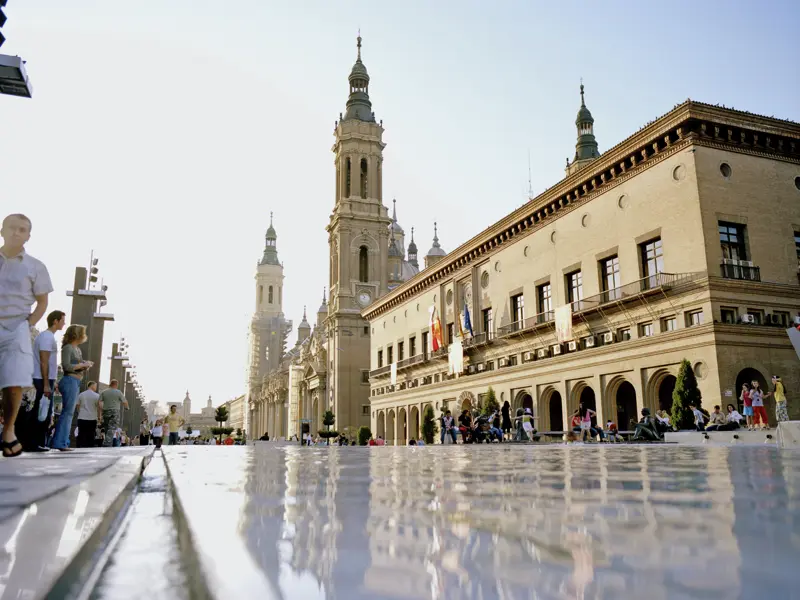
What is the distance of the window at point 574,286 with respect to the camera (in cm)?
2656

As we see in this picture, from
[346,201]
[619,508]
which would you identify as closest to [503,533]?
[619,508]

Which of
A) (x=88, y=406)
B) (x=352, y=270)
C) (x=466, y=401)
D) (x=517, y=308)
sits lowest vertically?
(x=88, y=406)

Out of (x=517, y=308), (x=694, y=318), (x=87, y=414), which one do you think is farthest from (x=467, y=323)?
(x=87, y=414)

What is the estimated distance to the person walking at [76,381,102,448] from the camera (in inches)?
393

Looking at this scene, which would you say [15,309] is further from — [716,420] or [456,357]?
[456,357]

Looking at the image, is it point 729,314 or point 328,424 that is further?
point 328,424

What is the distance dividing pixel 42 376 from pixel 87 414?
3876mm

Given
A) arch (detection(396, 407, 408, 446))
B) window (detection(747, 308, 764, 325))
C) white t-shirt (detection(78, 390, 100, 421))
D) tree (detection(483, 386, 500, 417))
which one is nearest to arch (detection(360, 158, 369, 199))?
arch (detection(396, 407, 408, 446))

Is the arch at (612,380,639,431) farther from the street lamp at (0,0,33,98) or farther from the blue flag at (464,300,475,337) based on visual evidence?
the street lamp at (0,0,33,98)

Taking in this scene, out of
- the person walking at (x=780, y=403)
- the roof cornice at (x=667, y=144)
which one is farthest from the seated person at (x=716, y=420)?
the roof cornice at (x=667, y=144)

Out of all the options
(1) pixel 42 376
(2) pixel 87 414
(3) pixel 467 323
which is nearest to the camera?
(1) pixel 42 376

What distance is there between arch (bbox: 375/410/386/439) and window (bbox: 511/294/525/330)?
18.8 m

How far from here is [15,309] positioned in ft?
15.2

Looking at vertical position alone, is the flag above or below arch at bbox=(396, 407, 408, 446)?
above
